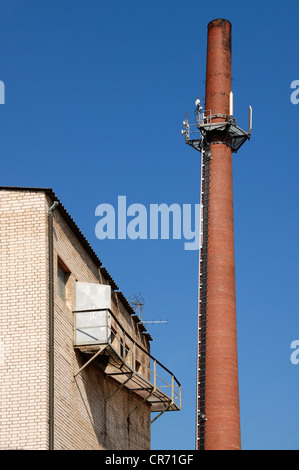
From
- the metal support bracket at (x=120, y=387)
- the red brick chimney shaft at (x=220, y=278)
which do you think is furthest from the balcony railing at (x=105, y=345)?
the red brick chimney shaft at (x=220, y=278)

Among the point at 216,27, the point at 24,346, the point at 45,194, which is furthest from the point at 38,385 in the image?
the point at 216,27

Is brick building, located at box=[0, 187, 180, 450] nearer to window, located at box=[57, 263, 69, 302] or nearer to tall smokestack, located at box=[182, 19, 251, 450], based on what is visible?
window, located at box=[57, 263, 69, 302]

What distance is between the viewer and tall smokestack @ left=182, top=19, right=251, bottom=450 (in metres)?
44.2

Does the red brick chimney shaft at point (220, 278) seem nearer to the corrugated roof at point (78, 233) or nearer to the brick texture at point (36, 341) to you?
the corrugated roof at point (78, 233)

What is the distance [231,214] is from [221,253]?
2.26 m

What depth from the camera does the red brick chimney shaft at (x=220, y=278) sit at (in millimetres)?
44062

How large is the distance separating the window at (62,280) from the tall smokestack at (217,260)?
56.2ft

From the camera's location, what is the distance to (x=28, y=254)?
86.8 ft

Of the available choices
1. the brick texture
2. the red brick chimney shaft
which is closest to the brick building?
the brick texture

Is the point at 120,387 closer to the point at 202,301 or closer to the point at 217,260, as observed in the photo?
the point at 202,301

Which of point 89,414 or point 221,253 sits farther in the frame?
point 221,253

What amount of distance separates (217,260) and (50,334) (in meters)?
21.4

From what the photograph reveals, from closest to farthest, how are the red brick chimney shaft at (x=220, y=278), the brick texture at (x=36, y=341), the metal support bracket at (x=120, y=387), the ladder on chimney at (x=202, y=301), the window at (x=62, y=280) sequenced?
1. the brick texture at (x=36, y=341)
2. the window at (x=62, y=280)
3. the metal support bracket at (x=120, y=387)
4. the red brick chimney shaft at (x=220, y=278)
5. the ladder on chimney at (x=202, y=301)
